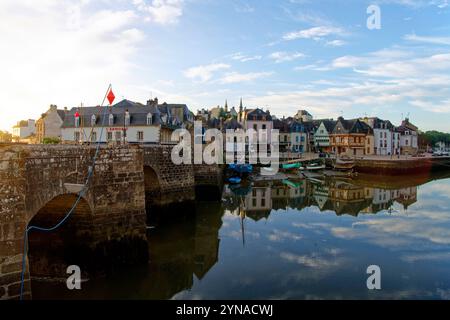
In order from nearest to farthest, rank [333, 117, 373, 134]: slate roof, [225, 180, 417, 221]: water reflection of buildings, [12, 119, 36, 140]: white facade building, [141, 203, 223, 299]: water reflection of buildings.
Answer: [141, 203, 223, 299]: water reflection of buildings, [225, 180, 417, 221]: water reflection of buildings, [12, 119, 36, 140]: white facade building, [333, 117, 373, 134]: slate roof

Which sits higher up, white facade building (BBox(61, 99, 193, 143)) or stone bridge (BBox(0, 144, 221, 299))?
white facade building (BBox(61, 99, 193, 143))

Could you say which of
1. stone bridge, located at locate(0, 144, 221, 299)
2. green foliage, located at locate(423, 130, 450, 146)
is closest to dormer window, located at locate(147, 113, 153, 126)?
stone bridge, located at locate(0, 144, 221, 299)

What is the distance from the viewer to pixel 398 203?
2528cm

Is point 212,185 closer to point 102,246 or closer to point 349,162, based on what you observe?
point 102,246

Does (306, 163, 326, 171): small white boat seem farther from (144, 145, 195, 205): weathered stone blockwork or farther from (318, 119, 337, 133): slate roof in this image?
(144, 145, 195, 205): weathered stone blockwork

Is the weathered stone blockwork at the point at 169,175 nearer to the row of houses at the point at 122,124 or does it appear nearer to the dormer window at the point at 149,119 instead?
the row of houses at the point at 122,124

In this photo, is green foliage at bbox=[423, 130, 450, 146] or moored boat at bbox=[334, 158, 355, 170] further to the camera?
green foliage at bbox=[423, 130, 450, 146]

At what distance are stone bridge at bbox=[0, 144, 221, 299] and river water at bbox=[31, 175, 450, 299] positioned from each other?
1.41 metres

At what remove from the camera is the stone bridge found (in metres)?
6.67

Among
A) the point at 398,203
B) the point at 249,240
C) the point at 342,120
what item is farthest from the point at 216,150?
the point at 342,120

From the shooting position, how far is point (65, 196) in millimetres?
9852

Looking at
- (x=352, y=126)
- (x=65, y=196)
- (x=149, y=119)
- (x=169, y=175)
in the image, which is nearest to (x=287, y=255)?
(x=65, y=196)
